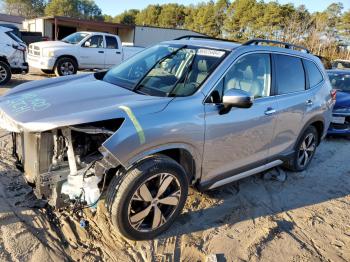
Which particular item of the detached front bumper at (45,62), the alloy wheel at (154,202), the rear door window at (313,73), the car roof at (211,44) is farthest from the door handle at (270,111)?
the detached front bumper at (45,62)

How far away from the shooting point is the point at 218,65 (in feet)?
12.2

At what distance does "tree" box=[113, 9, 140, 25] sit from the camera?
71.7 metres

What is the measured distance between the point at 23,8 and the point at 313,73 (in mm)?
108129

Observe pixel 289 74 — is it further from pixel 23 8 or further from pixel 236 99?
pixel 23 8

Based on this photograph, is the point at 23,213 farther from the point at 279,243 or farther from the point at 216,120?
the point at 279,243

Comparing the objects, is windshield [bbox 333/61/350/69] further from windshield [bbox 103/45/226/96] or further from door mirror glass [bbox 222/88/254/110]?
door mirror glass [bbox 222/88/254/110]

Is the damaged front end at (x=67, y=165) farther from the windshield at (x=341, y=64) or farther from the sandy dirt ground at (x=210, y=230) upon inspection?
the windshield at (x=341, y=64)

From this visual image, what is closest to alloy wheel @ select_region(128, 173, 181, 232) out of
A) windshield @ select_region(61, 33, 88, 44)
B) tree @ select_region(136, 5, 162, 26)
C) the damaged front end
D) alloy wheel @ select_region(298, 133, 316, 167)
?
the damaged front end

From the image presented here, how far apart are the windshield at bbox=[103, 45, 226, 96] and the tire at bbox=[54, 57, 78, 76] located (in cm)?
935

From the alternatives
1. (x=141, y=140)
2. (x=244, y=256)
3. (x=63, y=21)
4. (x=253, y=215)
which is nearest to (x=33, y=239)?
(x=141, y=140)

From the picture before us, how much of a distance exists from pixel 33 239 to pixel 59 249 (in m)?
0.30

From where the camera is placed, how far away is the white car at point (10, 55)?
417 inches

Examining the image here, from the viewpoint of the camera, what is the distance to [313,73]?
5230mm

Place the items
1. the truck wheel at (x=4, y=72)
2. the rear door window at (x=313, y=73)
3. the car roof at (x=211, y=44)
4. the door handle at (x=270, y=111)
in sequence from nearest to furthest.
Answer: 1. the car roof at (x=211, y=44)
2. the door handle at (x=270, y=111)
3. the rear door window at (x=313, y=73)
4. the truck wheel at (x=4, y=72)
